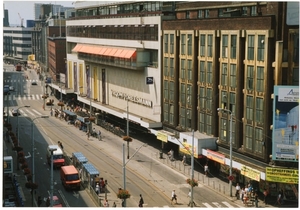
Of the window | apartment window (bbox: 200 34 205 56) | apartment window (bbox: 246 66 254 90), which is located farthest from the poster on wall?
apartment window (bbox: 200 34 205 56)

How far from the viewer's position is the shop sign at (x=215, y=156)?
210 feet

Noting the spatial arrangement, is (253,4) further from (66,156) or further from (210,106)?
(66,156)

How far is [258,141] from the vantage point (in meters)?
60.2

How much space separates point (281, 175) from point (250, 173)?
3.51 metres

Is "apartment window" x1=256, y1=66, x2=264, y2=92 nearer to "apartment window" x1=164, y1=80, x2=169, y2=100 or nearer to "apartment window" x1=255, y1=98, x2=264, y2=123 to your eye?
"apartment window" x1=255, y1=98, x2=264, y2=123

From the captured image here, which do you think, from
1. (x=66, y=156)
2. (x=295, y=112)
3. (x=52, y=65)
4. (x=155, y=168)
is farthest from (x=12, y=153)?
(x=52, y=65)

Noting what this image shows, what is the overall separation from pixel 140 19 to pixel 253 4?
29.5m

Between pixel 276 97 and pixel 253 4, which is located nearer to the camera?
pixel 276 97

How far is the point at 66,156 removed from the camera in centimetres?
7394

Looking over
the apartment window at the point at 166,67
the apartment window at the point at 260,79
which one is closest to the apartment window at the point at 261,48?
the apartment window at the point at 260,79

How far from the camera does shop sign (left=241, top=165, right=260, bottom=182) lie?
57862mm

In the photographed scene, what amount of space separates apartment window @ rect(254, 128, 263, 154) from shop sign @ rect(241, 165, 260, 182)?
2367 mm

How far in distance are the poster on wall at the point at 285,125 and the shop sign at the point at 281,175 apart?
1.40 meters

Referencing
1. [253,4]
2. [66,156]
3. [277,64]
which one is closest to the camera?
[277,64]
